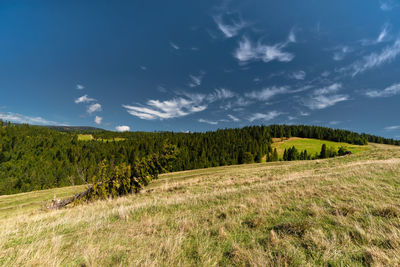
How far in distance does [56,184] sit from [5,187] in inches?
841

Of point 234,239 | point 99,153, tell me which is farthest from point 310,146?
point 99,153

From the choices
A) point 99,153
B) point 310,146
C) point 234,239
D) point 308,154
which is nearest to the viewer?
point 234,239

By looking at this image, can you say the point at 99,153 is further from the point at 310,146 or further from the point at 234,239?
the point at 310,146

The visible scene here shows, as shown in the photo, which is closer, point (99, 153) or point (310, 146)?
point (310, 146)

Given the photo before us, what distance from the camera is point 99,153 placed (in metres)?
121

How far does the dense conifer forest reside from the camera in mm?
93250

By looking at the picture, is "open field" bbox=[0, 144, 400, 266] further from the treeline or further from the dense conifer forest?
the treeline

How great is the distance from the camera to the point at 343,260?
2.88m

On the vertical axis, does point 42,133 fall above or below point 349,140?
below

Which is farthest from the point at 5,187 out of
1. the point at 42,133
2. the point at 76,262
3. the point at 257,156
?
the point at 257,156

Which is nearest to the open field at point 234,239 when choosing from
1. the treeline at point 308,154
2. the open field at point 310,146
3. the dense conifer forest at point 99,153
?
the dense conifer forest at point 99,153

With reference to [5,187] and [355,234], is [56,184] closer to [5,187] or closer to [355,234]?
[5,187]

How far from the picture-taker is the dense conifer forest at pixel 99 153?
9325 centimetres

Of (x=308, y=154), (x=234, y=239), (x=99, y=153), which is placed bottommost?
(x=99, y=153)
